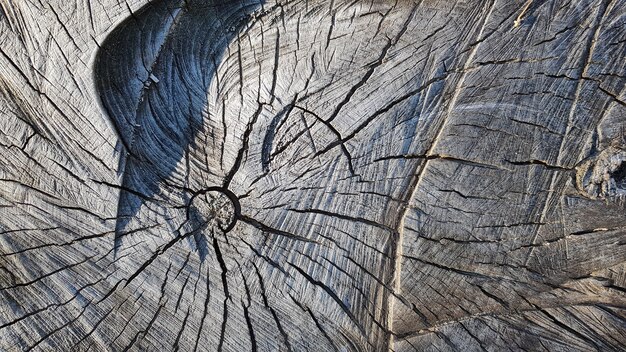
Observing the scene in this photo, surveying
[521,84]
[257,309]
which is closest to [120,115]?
[257,309]

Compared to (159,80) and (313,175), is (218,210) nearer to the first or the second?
(313,175)

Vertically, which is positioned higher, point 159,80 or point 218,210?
point 159,80

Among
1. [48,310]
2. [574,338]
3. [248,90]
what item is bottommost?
[48,310]

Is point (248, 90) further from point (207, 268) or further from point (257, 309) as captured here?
point (257, 309)

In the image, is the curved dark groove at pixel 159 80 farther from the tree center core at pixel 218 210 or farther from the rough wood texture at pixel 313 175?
the tree center core at pixel 218 210

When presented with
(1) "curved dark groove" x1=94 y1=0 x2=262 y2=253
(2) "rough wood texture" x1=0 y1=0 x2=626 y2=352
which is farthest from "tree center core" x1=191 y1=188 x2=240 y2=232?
(1) "curved dark groove" x1=94 y1=0 x2=262 y2=253

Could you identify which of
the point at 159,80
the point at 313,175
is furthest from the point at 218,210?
the point at 159,80

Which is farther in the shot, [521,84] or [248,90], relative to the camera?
[248,90]

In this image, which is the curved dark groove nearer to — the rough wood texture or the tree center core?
the rough wood texture
